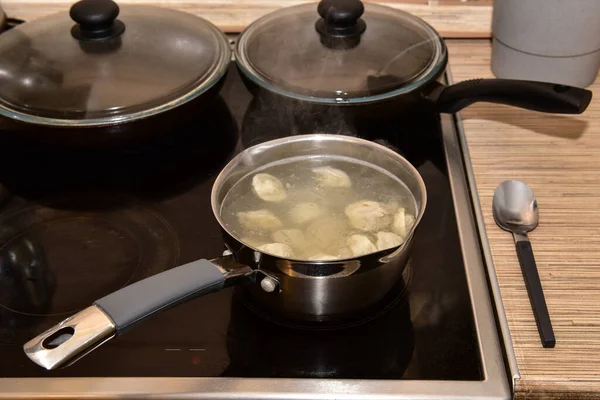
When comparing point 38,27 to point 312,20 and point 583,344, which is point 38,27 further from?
point 583,344

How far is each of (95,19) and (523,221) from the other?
688 millimetres

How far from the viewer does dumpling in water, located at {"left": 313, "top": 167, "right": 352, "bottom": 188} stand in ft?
2.75

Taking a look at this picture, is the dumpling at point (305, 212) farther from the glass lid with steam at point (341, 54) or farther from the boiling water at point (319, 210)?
the glass lid with steam at point (341, 54)

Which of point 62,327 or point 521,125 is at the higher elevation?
point 62,327

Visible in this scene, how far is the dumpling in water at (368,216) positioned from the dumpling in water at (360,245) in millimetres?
27

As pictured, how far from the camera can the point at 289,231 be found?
0.76 metres

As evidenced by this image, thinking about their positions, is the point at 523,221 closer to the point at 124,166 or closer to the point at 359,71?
the point at 359,71

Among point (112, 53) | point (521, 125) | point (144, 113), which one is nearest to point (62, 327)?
point (144, 113)

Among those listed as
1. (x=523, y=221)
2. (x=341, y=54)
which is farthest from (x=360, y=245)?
(x=341, y=54)

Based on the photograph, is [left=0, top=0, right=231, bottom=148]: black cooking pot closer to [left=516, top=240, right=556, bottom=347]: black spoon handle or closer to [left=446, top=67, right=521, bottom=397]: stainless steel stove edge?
[left=446, top=67, right=521, bottom=397]: stainless steel stove edge

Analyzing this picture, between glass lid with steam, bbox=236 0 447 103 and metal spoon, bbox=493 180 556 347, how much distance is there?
21 cm

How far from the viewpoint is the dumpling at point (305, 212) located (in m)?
0.79

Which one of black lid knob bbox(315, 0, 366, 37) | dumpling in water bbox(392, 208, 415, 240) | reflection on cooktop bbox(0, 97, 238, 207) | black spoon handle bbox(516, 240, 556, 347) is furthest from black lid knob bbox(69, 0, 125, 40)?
black spoon handle bbox(516, 240, 556, 347)

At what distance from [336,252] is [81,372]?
1.02 feet
